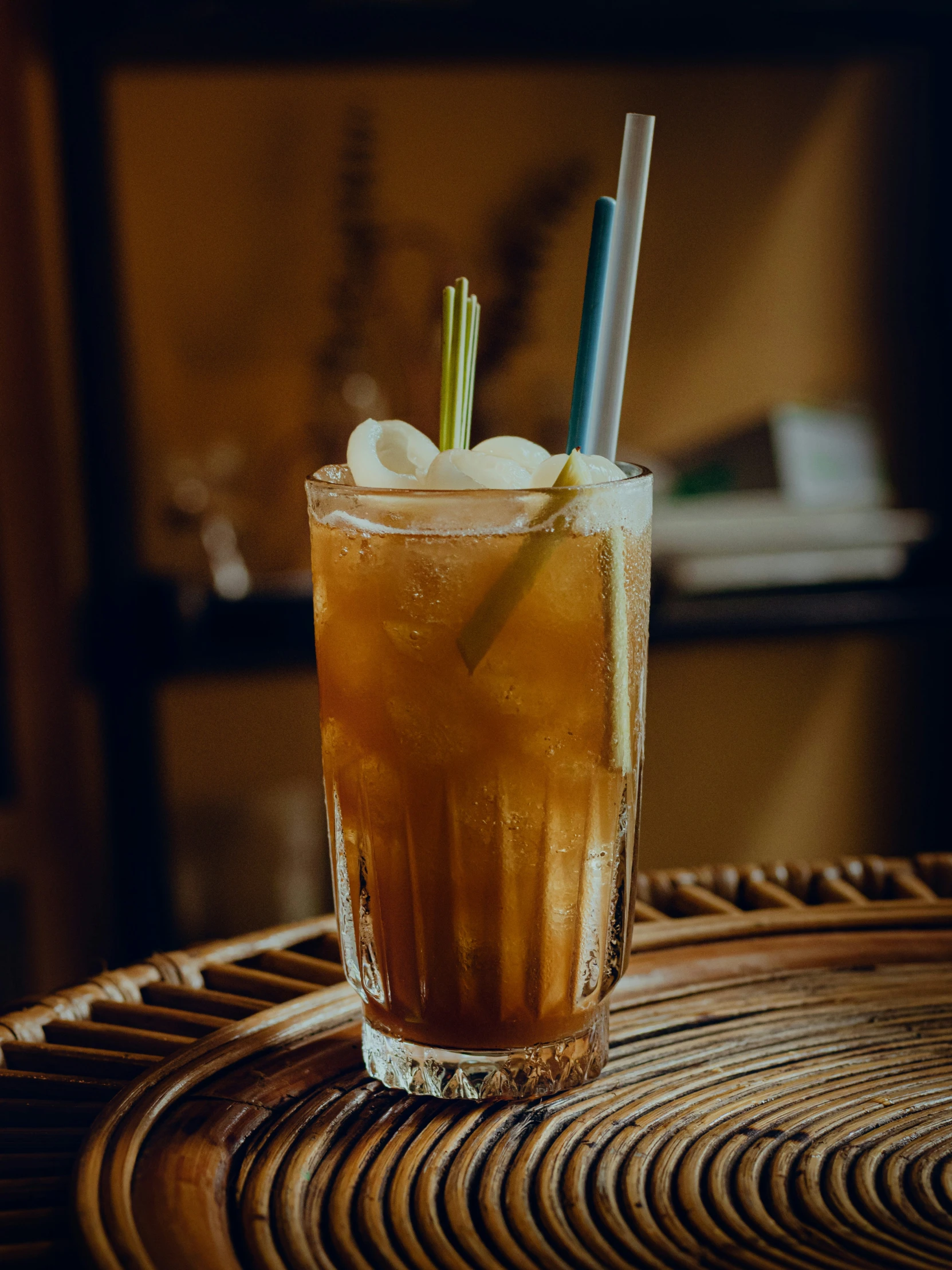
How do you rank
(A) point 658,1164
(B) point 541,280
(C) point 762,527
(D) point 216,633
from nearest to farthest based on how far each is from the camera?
1. (A) point 658,1164
2. (D) point 216,633
3. (C) point 762,527
4. (B) point 541,280

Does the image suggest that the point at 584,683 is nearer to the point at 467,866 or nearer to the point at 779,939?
the point at 467,866

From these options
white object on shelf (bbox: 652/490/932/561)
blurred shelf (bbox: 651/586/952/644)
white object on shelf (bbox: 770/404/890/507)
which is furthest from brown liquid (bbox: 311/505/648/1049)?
white object on shelf (bbox: 770/404/890/507)

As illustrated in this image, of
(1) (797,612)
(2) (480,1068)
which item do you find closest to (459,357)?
(2) (480,1068)

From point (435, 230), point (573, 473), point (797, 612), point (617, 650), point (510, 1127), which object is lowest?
point (797, 612)

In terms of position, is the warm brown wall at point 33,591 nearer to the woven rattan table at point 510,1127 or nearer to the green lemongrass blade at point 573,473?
the woven rattan table at point 510,1127

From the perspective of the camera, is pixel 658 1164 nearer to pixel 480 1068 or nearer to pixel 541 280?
pixel 480 1068

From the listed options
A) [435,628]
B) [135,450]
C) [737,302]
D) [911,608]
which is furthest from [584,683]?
[737,302]
